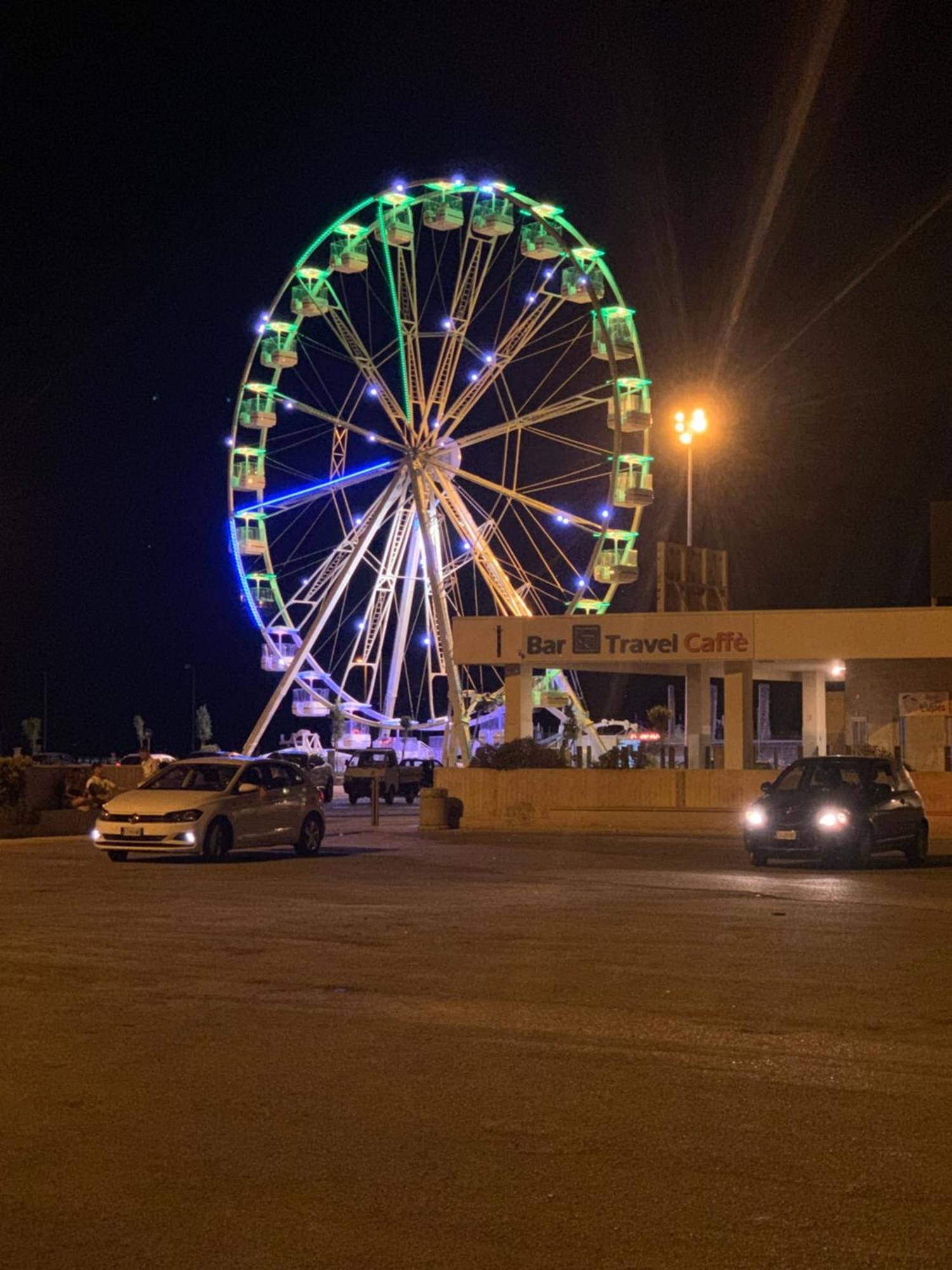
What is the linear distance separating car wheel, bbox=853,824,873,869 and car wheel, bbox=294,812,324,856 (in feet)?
22.1

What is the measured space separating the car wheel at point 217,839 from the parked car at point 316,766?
2183cm

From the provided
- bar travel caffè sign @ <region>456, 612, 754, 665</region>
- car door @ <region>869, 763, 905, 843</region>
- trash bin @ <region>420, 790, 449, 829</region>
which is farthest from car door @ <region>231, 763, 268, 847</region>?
bar travel caffè sign @ <region>456, 612, 754, 665</region>

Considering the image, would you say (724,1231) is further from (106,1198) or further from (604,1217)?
(106,1198)

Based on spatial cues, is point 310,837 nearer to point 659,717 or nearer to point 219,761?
point 219,761

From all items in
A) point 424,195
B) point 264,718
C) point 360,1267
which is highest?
point 424,195

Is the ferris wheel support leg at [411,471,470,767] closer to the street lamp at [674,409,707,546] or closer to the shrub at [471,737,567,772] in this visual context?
the street lamp at [674,409,707,546]

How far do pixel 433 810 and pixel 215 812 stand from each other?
9.89m

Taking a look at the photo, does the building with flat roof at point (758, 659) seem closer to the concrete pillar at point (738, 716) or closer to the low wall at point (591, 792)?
the concrete pillar at point (738, 716)

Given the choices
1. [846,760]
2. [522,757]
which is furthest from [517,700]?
[846,760]

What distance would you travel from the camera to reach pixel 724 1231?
16.2 feet

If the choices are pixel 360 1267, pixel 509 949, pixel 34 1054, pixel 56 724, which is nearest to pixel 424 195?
pixel 509 949

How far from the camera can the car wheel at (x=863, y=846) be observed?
61.7 feet

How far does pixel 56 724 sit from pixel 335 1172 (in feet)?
411

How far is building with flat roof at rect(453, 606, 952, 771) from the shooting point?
32.2 meters
